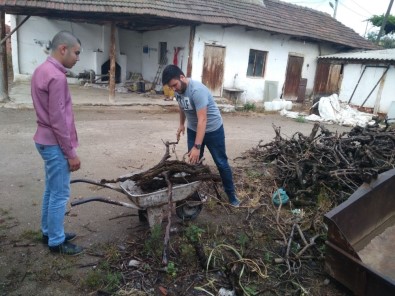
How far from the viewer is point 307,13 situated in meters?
18.2

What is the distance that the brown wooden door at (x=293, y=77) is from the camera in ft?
52.4

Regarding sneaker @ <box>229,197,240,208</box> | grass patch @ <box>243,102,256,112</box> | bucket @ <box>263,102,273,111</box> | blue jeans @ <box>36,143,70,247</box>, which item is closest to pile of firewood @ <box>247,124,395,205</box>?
sneaker @ <box>229,197,240,208</box>

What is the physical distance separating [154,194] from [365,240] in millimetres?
2383

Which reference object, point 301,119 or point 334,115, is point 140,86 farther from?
point 334,115

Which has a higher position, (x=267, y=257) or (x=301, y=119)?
(x=301, y=119)

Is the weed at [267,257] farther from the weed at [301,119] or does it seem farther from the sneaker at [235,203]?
the weed at [301,119]

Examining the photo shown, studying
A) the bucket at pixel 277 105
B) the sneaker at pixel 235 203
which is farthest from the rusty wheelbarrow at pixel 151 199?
the bucket at pixel 277 105

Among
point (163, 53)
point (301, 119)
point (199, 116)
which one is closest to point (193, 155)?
point (199, 116)

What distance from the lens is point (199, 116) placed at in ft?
11.7

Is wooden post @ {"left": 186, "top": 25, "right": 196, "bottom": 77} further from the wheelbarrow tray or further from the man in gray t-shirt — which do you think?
the wheelbarrow tray

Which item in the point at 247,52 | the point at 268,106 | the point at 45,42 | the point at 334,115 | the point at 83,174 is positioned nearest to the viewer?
the point at 83,174

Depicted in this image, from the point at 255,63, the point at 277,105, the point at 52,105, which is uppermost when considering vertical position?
the point at 255,63

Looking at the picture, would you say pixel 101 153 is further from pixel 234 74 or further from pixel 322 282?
pixel 234 74

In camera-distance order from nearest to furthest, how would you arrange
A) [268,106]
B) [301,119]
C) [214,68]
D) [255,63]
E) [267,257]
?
[267,257] < [301,119] < [214,68] < [268,106] < [255,63]
